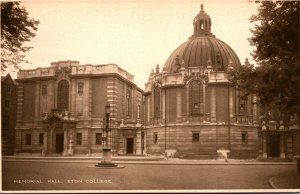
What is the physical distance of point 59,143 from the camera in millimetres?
21250

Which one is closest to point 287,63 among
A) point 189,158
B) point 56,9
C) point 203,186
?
point 203,186

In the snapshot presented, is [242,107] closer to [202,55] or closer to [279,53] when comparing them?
[202,55]

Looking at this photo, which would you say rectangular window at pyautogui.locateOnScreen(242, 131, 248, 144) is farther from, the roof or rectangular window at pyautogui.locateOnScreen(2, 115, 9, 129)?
rectangular window at pyautogui.locateOnScreen(2, 115, 9, 129)

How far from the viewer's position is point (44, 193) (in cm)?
1285

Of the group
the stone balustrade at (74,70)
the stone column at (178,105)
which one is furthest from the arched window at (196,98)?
the stone balustrade at (74,70)

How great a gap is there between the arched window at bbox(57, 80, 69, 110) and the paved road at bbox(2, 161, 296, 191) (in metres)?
5.64

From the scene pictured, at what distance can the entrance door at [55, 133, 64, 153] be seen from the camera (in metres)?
20.6

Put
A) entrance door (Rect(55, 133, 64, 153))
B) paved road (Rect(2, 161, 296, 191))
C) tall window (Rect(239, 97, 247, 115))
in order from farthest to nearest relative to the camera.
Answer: tall window (Rect(239, 97, 247, 115)), entrance door (Rect(55, 133, 64, 153)), paved road (Rect(2, 161, 296, 191))

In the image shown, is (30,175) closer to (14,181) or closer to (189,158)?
(14,181)

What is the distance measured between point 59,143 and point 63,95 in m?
2.58

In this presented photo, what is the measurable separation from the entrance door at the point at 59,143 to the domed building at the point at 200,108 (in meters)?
5.55

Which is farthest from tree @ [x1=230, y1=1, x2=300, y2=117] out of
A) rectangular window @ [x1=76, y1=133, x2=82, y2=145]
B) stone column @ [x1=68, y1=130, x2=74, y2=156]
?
rectangular window @ [x1=76, y1=133, x2=82, y2=145]

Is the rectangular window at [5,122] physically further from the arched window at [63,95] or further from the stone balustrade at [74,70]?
the arched window at [63,95]

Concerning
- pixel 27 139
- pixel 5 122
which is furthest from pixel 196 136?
pixel 5 122
